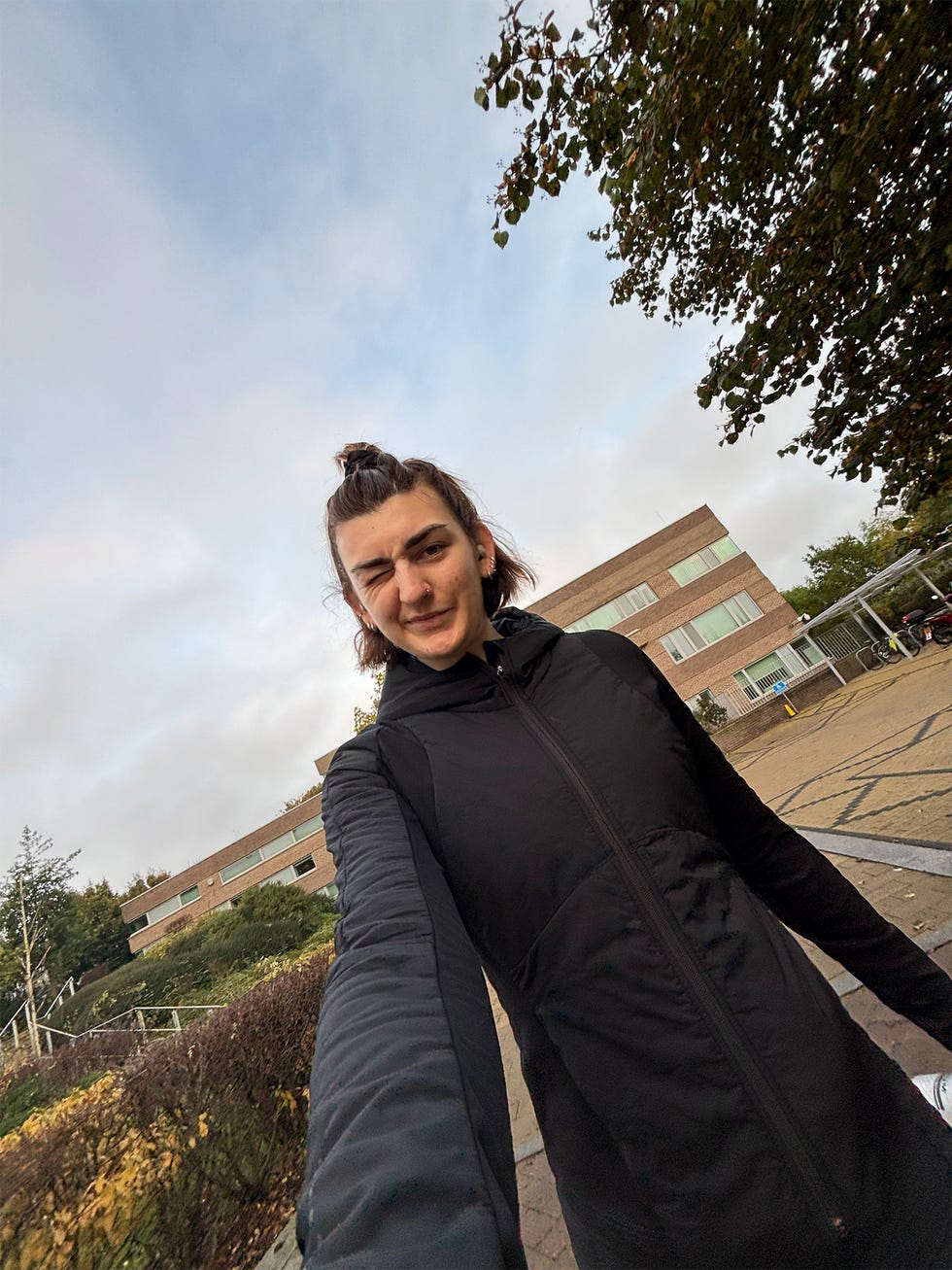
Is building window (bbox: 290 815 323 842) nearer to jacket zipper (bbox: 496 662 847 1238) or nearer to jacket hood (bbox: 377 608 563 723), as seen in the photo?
jacket hood (bbox: 377 608 563 723)

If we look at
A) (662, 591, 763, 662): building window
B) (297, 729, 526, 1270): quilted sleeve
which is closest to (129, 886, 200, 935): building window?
(662, 591, 763, 662): building window

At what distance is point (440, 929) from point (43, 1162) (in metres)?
4.22

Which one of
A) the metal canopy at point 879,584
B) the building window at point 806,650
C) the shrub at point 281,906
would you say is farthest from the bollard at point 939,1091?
the building window at point 806,650

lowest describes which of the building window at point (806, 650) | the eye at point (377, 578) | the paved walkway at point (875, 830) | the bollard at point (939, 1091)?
the paved walkway at point (875, 830)

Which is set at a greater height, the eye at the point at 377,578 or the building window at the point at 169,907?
the building window at the point at 169,907

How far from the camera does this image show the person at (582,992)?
26.7 inches

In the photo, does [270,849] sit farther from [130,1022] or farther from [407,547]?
[407,547]

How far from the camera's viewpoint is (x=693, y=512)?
24734 mm

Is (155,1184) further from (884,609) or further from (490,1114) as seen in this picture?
(884,609)

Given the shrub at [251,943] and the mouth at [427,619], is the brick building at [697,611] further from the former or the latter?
the mouth at [427,619]

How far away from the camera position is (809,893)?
1.30m

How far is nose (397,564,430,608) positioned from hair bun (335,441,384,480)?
388mm

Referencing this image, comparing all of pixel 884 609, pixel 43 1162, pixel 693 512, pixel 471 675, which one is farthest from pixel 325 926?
pixel 884 609

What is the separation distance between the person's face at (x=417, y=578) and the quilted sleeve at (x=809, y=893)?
1.26ft
